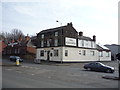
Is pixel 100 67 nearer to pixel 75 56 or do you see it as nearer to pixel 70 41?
pixel 70 41

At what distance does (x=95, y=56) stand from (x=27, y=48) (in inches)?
879

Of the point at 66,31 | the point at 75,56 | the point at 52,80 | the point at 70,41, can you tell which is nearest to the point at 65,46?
the point at 70,41

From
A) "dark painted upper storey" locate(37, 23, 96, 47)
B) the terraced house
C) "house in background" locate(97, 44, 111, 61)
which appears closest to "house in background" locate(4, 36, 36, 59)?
the terraced house

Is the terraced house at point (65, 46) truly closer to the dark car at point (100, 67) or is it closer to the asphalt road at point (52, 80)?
the dark car at point (100, 67)

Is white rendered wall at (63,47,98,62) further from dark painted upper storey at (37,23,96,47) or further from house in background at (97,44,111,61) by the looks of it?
house in background at (97,44,111,61)

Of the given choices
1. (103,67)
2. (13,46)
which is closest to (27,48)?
(13,46)

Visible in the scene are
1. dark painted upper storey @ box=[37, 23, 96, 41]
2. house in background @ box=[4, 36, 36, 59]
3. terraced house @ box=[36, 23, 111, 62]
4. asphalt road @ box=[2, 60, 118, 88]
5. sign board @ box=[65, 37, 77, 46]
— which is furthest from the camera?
house in background @ box=[4, 36, 36, 59]

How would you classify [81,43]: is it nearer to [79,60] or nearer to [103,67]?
[79,60]

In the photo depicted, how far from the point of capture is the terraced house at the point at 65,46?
50969mm

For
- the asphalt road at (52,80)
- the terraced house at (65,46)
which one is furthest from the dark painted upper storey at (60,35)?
the asphalt road at (52,80)

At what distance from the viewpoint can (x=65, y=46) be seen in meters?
50.8

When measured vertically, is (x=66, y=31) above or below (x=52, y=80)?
above

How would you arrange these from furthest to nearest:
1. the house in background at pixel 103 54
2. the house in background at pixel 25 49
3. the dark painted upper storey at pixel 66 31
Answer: the house in background at pixel 25 49
the house in background at pixel 103 54
the dark painted upper storey at pixel 66 31

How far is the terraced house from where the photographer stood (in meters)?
51.0
